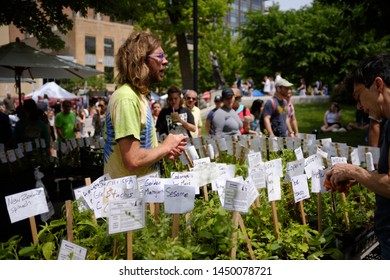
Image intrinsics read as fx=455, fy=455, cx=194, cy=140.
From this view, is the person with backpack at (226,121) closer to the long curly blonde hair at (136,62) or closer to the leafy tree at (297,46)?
the long curly blonde hair at (136,62)

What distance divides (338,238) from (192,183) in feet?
3.28

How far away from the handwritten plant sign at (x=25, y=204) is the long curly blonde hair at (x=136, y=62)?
Answer: 671 millimetres

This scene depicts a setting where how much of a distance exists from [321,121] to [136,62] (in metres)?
15.0

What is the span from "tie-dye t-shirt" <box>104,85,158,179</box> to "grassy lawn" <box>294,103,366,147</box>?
30.7ft

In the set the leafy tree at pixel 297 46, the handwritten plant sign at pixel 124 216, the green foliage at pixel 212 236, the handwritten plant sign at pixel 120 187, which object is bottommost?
the green foliage at pixel 212 236

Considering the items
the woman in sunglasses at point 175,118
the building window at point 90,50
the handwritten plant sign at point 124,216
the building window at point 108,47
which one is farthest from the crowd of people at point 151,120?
the building window at point 108,47

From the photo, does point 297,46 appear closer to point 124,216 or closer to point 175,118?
point 175,118

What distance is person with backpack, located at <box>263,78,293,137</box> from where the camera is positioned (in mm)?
6102

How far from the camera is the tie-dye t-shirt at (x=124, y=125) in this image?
2123 mm

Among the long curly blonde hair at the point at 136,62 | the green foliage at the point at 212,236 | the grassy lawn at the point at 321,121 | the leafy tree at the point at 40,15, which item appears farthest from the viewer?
the grassy lawn at the point at 321,121

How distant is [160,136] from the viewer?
5.73 metres

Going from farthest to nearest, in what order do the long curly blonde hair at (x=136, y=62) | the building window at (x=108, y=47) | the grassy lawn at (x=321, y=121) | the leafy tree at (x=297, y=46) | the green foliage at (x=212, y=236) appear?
the building window at (x=108, y=47), the leafy tree at (x=297, y=46), the grassy lawn at (x=321, y=121), the long curly blonde hair at (x=136, y=62), the green foliage at (x=212, y=236)

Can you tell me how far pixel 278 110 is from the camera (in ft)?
20.3
